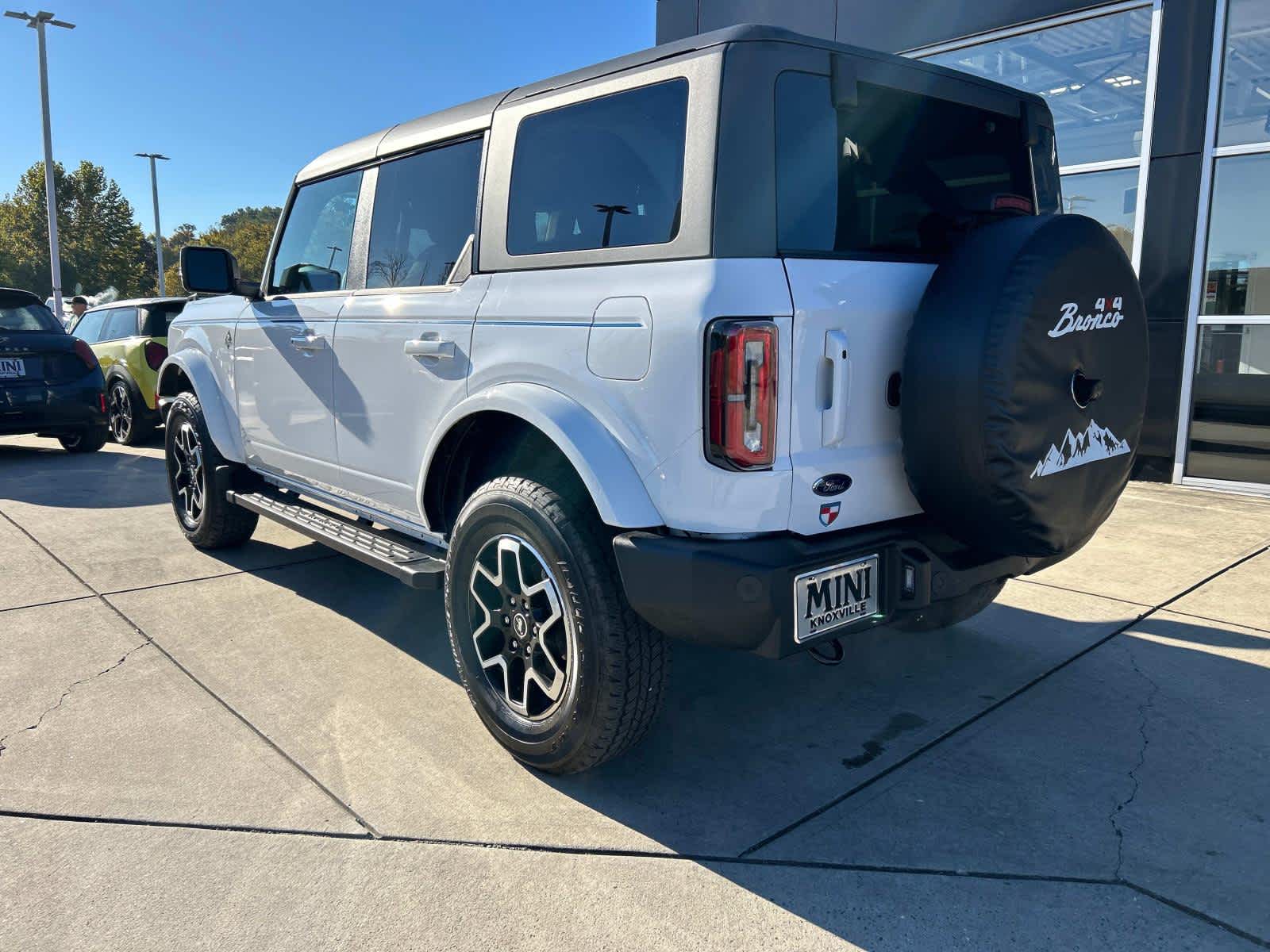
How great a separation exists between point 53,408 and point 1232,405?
33.4ft

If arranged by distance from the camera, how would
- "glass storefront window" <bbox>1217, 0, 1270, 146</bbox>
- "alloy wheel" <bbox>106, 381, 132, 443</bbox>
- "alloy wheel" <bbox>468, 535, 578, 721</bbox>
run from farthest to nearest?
"alloy wheel" <bbox>106, 381, 132, 443</bbox>
"glass storefront window" <bbox>1217, 0, 1270, 146</bbox>
"alloy wheel" <bbox>468, 535, 578, 721</bbox>

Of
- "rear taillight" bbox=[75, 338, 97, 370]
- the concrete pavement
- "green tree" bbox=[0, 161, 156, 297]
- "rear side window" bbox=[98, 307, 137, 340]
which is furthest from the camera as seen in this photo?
"green tree" bbox=[0, 161, 156, 297]

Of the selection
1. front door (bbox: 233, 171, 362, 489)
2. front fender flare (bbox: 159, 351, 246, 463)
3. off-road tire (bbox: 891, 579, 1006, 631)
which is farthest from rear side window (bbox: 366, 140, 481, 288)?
off-road tire (bbox: 891, 579, 1006, 631)

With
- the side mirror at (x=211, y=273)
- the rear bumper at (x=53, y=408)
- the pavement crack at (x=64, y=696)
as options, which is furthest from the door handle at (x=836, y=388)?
the rear bumper at (x=53, y=408)

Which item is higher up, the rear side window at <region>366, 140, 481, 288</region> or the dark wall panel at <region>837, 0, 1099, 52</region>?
the dark wall panel at <region>837, 0, 1099, 52</region>

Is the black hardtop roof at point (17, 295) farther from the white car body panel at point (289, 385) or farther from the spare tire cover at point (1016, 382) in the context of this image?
the spare tire cover at point (1016, 382)

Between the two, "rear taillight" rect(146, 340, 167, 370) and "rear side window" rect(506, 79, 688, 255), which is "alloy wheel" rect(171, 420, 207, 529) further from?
"rear taillight" rect(146, 340, 167, 370)

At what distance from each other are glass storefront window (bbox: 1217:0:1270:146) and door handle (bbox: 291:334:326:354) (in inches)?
280

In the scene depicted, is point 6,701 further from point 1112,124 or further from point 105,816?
point 1112,124

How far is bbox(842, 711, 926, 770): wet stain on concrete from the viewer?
283 centimetres

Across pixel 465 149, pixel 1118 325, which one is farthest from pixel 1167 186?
pixel 465 149

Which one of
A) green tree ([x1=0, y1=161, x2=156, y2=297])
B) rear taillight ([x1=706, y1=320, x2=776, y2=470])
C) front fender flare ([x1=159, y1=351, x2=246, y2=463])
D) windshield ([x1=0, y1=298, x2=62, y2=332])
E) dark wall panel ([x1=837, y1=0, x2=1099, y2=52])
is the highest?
green tree ([x1=0, y1=161, x2=156, y2=297])

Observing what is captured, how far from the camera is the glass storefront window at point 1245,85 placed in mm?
7031

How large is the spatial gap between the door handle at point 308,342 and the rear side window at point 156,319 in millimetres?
6745
